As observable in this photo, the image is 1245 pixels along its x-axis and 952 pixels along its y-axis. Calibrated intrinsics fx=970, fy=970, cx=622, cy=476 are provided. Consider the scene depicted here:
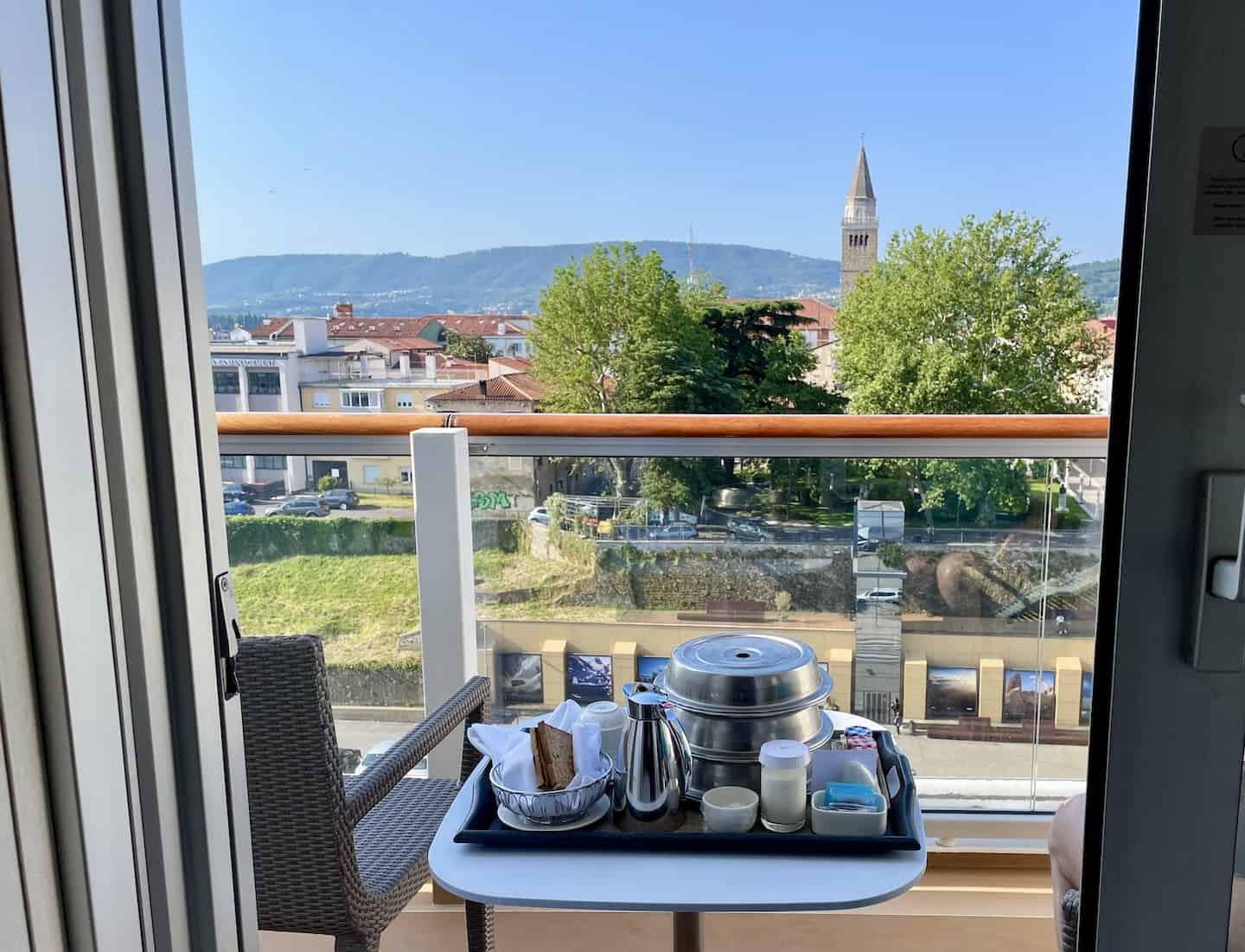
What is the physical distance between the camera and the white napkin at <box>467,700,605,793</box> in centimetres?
141

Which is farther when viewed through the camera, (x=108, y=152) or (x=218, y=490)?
(x=218, y=490)

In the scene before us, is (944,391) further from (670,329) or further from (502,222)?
(502,222)

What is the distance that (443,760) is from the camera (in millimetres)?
2516

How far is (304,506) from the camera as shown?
8.32ft

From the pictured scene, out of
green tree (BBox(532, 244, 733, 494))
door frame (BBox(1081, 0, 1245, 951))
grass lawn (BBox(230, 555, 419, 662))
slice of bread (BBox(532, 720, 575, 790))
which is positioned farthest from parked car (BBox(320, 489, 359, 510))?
green tree (BBox(532, 244, 733, 494))

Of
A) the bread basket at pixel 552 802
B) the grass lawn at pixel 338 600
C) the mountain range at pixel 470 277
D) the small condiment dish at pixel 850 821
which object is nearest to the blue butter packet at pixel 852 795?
the small condiment dish at pixel 850 821

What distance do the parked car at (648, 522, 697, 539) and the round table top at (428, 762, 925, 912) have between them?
1214 mm

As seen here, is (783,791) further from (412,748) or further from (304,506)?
(304,506)

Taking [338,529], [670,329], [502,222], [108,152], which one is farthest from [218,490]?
[502,222]

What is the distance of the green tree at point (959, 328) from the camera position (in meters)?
13.3

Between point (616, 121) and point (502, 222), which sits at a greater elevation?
point (616, 121)

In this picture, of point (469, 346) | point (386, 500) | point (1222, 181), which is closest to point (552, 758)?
point (1222, 181)

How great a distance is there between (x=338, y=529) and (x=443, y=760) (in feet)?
2.17

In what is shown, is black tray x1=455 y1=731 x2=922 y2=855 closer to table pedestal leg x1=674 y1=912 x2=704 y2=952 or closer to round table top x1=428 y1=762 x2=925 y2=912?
round table top x1=428 y1=762 x2=925 y2=912
